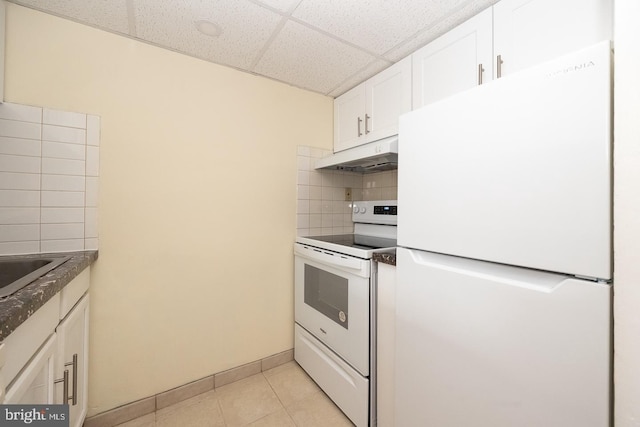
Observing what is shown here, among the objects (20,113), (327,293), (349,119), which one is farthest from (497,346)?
(20,113)

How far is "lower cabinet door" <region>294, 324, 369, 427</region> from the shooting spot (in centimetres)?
129

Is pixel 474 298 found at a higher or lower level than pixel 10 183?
lower

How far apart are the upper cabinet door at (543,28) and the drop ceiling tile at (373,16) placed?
0.22 metres

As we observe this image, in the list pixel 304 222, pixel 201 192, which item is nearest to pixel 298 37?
pixel 201 192

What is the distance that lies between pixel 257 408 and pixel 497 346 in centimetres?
133

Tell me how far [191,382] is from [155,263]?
0.77 metres

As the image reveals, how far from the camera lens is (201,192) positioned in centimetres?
158

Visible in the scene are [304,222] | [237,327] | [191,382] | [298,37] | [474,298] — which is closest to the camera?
[474,298]

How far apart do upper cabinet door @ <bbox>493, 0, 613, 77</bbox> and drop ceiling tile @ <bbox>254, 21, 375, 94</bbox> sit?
27.3 inches

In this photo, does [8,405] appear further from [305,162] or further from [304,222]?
[305,162]

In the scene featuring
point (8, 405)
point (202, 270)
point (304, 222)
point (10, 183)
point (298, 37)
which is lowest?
point (8, 405)

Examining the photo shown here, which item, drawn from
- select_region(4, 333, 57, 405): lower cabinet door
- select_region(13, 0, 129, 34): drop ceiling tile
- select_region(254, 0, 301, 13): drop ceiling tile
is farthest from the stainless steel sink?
select_region(254, 0, 301, 13): drop ceiling tile

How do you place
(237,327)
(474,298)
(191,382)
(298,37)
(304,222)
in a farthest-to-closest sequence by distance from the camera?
(304,222) < (237,327) < (191,382) < (298,37) < (474,298)

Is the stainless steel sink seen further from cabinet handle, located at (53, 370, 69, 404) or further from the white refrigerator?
the white refrigerator
